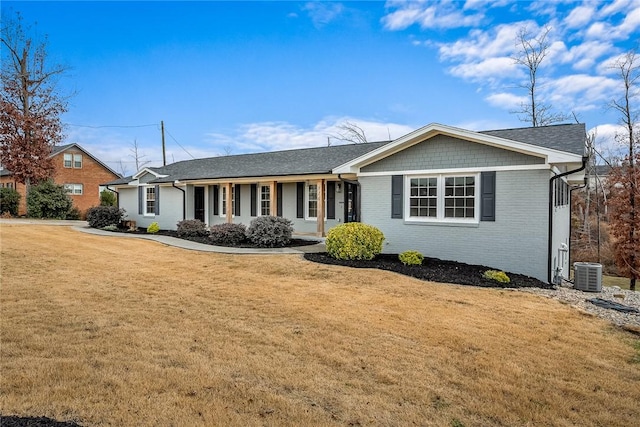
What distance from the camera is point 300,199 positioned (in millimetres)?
17234

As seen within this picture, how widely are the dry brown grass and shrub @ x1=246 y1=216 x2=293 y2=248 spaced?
5.22m

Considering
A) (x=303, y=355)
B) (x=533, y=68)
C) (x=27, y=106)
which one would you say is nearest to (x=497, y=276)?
(x=303, y=355)

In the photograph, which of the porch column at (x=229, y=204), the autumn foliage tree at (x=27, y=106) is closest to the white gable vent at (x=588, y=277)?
the porch column at (x=229, y=204)

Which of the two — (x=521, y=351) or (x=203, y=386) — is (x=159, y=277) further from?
(x=521, y=351)

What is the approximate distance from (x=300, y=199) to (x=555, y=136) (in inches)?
388

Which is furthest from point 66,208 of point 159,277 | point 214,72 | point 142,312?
point 142,312

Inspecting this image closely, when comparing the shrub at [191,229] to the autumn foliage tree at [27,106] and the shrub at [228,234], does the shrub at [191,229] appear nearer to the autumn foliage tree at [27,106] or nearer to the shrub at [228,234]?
the shrub at [228,234]

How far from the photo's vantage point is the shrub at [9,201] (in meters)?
27.4

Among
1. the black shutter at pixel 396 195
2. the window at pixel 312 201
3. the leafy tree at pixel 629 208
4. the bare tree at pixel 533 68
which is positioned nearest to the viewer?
the black shutter at pixel 396 195

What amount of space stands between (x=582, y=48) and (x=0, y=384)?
22562 mm

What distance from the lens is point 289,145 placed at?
3778 cm

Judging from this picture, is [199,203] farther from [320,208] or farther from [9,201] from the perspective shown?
[9,201]

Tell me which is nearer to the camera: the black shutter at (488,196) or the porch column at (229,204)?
the black shutter at (488,196)

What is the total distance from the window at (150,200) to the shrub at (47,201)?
9835 millimetres
